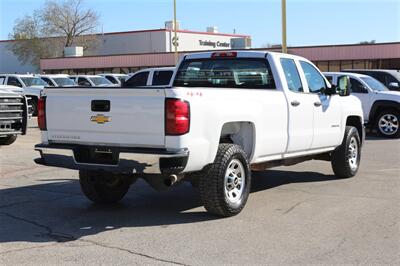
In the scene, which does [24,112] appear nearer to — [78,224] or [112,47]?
[78,224]

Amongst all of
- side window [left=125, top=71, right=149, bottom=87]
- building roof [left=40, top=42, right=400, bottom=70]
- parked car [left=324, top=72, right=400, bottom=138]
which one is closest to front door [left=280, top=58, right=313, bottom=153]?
parked car [left=324, top=72, right=400, bottom=138]

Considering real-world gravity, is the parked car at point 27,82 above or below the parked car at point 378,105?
above

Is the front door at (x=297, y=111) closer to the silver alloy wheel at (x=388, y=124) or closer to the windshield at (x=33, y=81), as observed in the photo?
the silver alloy wheel at (x=388, y=124)

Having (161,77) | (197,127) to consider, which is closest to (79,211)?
(197,127)

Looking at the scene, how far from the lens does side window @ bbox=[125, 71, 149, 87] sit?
652 inches

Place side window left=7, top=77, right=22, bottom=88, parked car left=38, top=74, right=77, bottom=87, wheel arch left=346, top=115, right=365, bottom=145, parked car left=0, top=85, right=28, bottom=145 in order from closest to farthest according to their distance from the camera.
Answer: wheel arch left=346, top=115, right=365, bottom=145
parked car left=0, top=85, right=28, bottom=145
side window left=7, top=77, right=22, bottom=88
parked car left=38, top=74, right=77, bottom=87

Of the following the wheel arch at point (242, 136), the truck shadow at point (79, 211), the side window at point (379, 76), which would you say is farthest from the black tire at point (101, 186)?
the side window at point (379, 76)

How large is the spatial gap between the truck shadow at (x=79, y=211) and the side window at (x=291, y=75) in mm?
1618

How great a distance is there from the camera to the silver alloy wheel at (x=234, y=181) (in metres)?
6.63

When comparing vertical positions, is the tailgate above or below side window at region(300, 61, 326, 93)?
below

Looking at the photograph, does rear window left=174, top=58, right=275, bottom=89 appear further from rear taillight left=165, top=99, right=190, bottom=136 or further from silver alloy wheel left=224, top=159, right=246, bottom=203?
rear taillight left=165, top=99, right=190, bottom=136

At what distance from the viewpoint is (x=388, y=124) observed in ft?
53.6

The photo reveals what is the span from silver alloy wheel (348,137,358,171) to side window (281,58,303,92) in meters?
1.89

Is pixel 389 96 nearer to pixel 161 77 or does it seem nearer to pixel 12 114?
pixel 161 77
